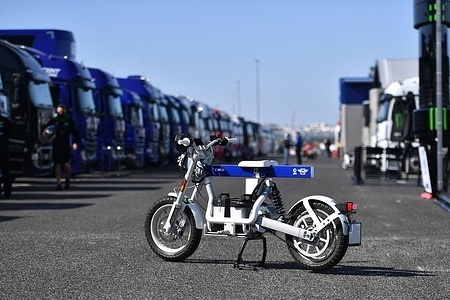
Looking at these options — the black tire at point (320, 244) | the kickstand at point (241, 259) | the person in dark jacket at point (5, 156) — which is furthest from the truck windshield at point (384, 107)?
the black tire at point (320, 244)

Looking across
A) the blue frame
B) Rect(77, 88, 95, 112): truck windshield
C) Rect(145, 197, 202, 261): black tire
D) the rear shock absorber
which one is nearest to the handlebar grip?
the blue frame

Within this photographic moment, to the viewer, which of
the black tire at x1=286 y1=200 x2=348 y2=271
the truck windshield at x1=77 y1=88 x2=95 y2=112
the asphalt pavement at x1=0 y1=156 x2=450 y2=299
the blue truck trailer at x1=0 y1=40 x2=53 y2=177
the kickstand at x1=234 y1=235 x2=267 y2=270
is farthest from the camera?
the truck windshield at x1=77 y1=88 x2=95 y2=112

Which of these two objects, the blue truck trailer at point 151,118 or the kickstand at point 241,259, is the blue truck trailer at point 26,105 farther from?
the blue truck trailer at point 151,118

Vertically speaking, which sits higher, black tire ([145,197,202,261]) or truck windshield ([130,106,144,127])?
truck windshield ([130,106,144,127])

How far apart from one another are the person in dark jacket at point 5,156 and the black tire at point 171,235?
962 centimetres

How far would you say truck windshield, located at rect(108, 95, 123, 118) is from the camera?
3140 cm

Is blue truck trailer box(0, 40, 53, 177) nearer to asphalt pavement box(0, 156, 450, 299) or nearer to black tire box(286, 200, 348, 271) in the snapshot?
asphalt pavement box(0, 156, 450, 299)

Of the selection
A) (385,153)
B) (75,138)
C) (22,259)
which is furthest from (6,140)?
(385,153)

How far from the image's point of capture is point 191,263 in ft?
30.8

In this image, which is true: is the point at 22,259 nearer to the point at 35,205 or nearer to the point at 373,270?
the point at 373,270

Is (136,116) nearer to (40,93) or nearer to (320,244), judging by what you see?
(40,93)

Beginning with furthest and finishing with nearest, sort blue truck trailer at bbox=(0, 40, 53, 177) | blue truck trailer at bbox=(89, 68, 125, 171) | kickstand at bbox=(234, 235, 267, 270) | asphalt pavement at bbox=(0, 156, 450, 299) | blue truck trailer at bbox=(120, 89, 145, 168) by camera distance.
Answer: blue truck trailer at bbox=(120, 89, 145, 168), blue truck trailer at bbox=(89, 68, 125, 171), blue truck trailer at bbox=(0, 40, 53, 177), kickstand at bbox=(234, 235, 267, 270), asphalt pavement at bbox=(0, 156, 450, 299)

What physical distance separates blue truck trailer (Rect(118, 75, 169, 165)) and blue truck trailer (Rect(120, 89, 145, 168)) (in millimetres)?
1554

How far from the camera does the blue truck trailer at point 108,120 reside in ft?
98.2
